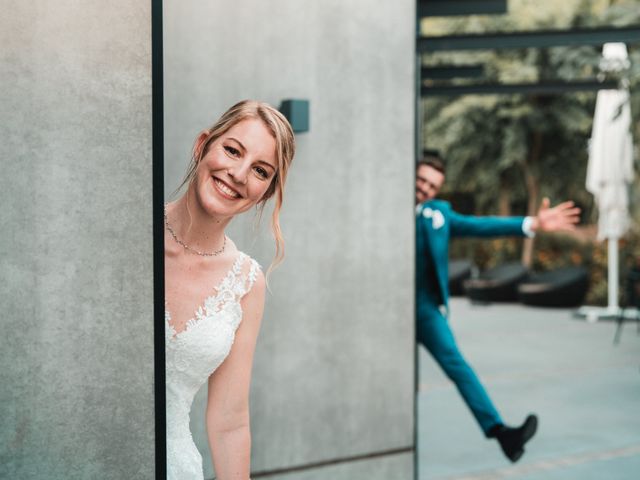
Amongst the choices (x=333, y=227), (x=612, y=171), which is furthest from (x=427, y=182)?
(x=612, y=171)

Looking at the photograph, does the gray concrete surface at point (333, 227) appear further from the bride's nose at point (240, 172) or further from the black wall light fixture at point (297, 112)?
the bride's nose at point (240, 172)

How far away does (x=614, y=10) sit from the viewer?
9.35 metres

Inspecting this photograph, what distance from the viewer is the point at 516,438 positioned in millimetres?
4848

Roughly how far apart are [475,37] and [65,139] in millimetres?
4274

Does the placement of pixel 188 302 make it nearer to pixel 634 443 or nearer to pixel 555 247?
pixel 634 443

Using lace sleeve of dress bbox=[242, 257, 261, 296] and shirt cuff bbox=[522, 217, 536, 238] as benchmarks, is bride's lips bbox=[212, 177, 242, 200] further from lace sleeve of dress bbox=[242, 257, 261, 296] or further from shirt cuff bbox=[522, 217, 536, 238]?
shirt cuff bbox=[522, 217, 536, 238]

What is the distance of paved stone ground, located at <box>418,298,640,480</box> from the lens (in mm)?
5160

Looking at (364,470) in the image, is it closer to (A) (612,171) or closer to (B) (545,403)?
(B) (545,403)

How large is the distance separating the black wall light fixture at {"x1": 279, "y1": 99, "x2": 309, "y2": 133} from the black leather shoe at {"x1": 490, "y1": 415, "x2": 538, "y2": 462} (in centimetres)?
211

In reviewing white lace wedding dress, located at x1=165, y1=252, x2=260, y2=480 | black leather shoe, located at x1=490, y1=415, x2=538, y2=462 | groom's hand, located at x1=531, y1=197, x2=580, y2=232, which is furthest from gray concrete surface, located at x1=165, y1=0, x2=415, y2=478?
white lace wedding dress, located at x1=165, y1=252, x2=260, y2=480

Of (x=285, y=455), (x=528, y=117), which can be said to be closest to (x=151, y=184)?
(x=285, y=455)

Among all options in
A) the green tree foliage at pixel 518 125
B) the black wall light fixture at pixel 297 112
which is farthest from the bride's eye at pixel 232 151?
the green tree foliage at pixel 518 125

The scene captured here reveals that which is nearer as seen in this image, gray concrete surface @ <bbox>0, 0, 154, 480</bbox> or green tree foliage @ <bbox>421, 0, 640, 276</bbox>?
gray concrete surface @ <bbox>0, 0, 154, 480</bbox>

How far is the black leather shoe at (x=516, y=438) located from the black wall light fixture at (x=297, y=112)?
211 cm
